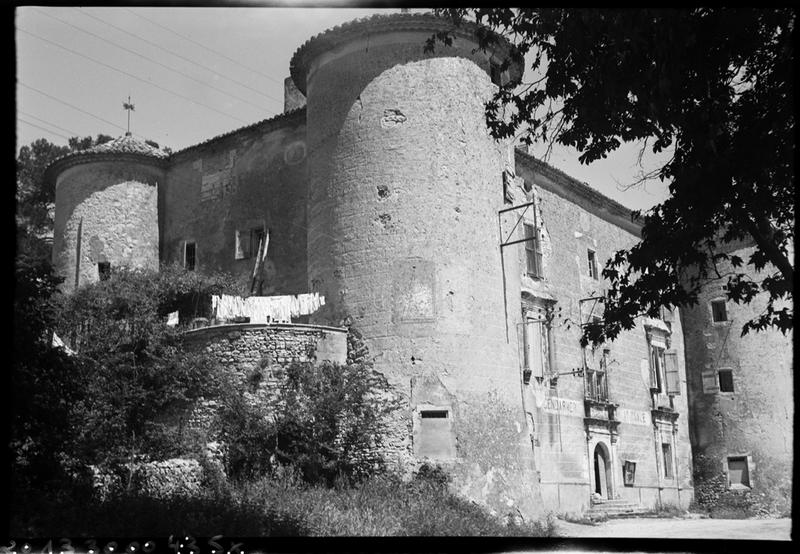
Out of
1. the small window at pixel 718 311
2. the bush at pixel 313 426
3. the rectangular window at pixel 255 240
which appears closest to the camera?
the bush at pixel 313 426

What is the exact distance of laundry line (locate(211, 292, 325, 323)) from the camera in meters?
19.7

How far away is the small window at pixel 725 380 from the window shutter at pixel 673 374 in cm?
194

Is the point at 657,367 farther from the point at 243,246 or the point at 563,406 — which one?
the point at 243,246

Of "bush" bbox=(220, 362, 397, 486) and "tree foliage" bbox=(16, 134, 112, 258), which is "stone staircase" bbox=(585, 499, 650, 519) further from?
"tree foliage" bbox=(16, 134, 112, 258)

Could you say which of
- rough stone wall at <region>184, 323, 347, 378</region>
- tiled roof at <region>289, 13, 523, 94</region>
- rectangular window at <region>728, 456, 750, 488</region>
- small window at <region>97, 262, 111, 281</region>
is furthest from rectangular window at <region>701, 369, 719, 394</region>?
small window at <region>97, 262, 111, 281</region>

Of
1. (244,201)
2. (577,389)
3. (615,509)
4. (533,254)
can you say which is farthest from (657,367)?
(244,201)

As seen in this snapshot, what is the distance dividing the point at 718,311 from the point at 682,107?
23600 millimetres

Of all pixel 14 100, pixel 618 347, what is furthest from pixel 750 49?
pixel 618 347

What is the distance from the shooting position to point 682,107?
10.2 metres

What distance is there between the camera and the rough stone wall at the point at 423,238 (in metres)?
18.6

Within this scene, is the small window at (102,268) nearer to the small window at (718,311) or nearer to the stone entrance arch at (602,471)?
the stone entrance arch at (602,471)

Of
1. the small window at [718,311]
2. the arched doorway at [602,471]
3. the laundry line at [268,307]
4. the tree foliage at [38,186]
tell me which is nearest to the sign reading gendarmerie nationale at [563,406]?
the arched doorway at [602,471]

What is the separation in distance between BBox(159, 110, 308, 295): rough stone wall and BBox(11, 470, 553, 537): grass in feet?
22.5

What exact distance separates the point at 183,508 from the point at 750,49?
9.74m
